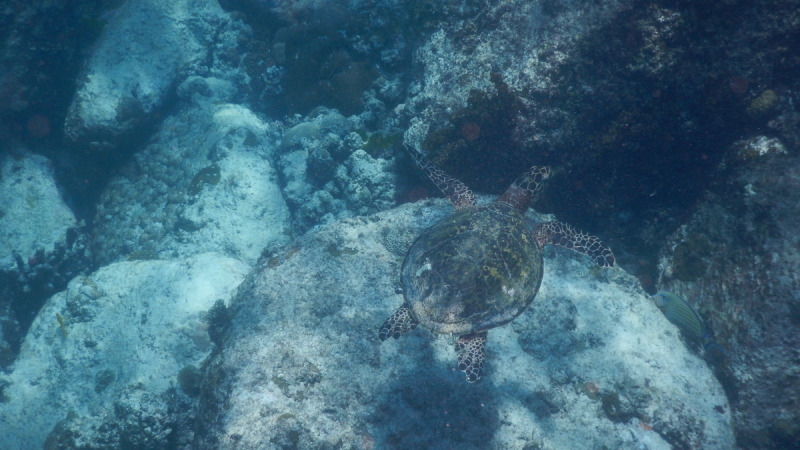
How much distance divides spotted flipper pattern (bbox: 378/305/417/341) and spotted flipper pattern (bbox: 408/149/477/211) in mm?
1973

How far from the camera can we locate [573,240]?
4816 mm

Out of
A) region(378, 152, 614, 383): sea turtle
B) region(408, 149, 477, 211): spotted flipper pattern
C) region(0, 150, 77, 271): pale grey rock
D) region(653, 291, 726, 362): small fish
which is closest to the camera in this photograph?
region(378, 152, 614, 383): sea turtle

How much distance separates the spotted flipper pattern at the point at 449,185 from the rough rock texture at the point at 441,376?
1477mm

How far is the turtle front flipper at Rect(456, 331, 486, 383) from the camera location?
394 centimetres

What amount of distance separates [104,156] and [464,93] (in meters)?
9.73

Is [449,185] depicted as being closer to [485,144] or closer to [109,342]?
[485,144]

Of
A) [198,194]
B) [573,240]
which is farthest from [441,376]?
[198,194]

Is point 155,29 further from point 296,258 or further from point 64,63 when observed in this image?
point 296,258

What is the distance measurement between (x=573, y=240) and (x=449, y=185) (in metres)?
2.02

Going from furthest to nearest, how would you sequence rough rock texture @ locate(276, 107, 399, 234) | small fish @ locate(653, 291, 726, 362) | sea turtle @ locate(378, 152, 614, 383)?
rough rock texture @ locate(276, 107, 399, 234) → small fish @ locate(653, 291, 726, 362) → sea turtle @ locate(378, 152, 614, 383)

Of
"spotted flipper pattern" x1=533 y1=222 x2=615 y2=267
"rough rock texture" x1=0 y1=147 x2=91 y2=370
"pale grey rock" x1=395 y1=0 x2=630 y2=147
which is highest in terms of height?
"pale grey rock" x1=395 y1=0 x2=630 y2=147

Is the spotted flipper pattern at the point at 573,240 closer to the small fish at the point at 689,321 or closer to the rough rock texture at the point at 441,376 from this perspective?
the rough rock texture at the point at 441,376

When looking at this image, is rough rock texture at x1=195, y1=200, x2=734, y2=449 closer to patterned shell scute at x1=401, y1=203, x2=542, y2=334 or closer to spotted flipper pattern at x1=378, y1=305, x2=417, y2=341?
spotted flipper pattern at x1=378, y1=305, x2=417, y2=341

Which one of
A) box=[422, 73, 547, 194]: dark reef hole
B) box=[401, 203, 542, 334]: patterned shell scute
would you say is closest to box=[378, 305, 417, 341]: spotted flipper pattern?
box=[401, 203, 542, 334]: patterned shell scute
